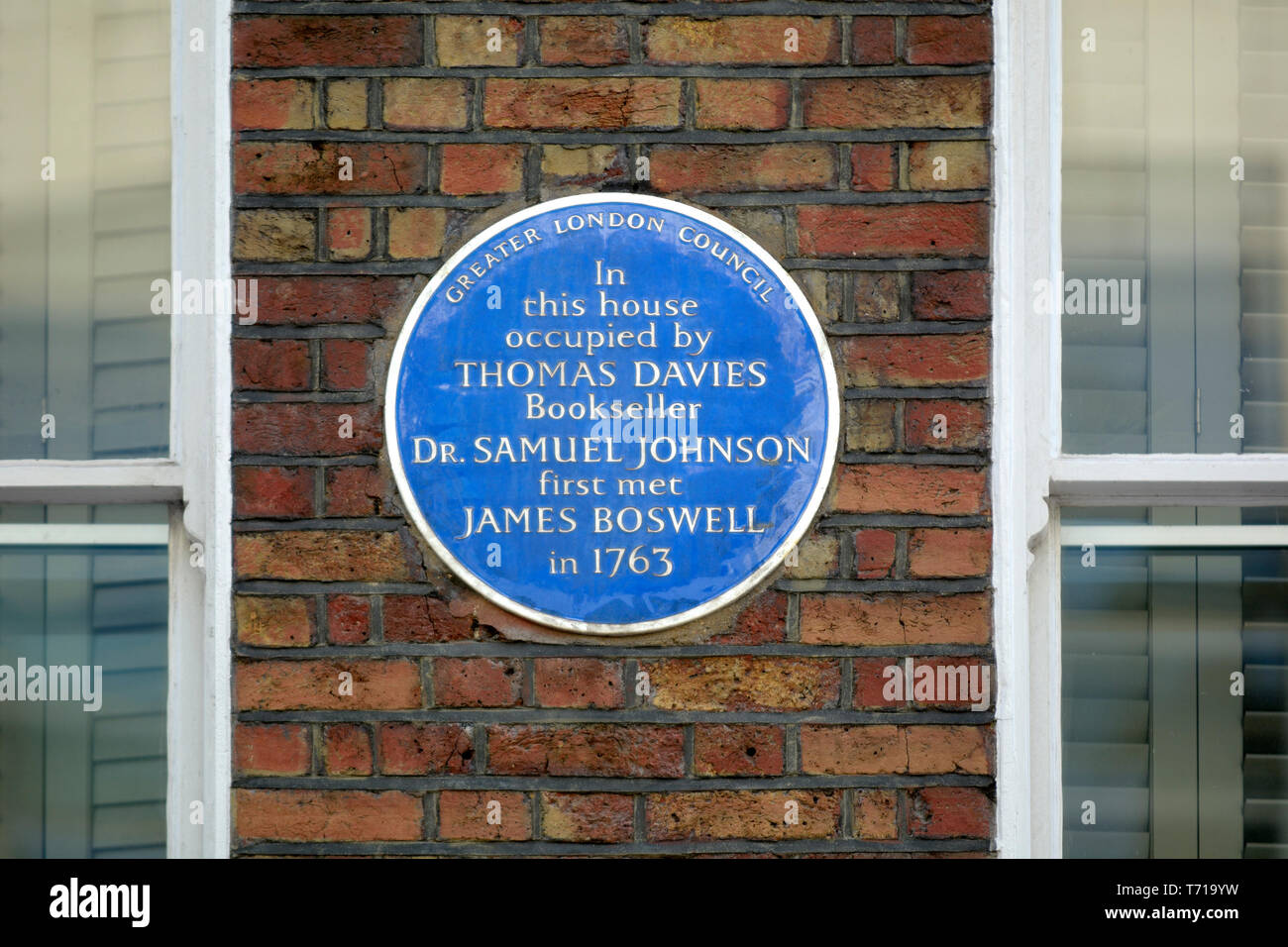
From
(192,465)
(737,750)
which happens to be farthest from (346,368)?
(737,750)

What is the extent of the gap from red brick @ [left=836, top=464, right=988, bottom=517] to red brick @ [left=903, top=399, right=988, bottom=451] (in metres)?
0.04

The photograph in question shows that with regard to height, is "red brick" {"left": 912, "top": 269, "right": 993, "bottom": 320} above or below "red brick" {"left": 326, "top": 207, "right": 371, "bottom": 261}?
below

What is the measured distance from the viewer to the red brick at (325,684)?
1.96m

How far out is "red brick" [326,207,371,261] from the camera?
2.01 m

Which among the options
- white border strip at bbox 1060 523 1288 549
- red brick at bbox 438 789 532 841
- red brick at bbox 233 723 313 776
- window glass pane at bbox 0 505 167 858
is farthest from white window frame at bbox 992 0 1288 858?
window glass pane at bbox 0 505 167 858

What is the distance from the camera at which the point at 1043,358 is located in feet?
6.74

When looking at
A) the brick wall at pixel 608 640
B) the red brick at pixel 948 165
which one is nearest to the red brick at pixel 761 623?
the brick wall at pixel 608 640

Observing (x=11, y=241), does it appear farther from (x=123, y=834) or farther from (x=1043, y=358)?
(x=1043, y=358)

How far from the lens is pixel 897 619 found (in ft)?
6.47

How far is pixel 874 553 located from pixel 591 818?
0.65m

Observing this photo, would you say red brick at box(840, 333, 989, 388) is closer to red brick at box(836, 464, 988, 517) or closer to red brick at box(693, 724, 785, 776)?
red brick at box(836, 464, 988, 517)

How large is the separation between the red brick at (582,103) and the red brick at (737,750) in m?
1.04
